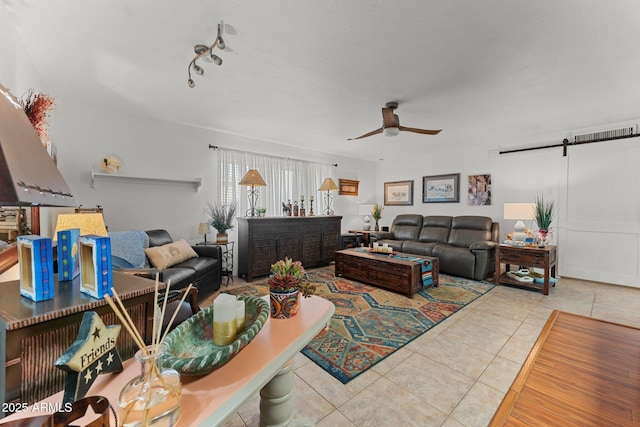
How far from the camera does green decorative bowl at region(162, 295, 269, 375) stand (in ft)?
2.31

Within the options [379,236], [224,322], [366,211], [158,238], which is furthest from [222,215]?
[224,322]

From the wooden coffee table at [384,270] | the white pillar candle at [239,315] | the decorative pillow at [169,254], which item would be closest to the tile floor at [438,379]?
the wooden coffee table at [384,270]

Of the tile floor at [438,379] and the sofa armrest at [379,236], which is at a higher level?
the sofa armrest at [379,236]

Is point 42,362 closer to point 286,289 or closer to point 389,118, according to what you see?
point 286,289

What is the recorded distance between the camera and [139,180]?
3.65 meters

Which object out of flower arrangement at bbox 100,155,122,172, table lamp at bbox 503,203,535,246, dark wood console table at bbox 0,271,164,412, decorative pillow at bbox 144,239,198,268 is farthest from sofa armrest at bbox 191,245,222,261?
table lamp at bbox 503,203,535,246

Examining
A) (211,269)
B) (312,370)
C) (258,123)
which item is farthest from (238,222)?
(312,370)

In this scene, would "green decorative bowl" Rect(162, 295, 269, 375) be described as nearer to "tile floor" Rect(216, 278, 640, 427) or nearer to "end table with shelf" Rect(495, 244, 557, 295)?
"tile floor" Rect(216, 278, 640, 427)

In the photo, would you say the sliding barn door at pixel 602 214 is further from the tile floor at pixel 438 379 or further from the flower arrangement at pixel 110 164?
the flower arrangement at pixel 110 164

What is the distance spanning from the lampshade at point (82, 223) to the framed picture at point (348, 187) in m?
5.01

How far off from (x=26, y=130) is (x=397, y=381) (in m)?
2.30

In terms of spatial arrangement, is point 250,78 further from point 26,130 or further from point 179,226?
point 179,226

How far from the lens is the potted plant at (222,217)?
13.4ft

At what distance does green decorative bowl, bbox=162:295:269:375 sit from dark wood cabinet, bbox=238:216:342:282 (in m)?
3.23
